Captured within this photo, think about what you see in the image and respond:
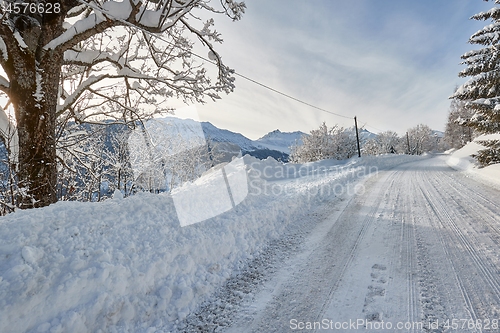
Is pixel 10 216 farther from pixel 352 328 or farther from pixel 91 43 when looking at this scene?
pixel 91 43

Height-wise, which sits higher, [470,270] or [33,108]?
[33,108]

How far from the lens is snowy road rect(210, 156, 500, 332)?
273cm

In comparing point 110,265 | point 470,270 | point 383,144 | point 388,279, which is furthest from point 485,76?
point 383,144

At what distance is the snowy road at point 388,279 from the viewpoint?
2727 mm

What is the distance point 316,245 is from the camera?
493cm

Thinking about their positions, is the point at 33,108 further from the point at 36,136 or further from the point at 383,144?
the point at 383,144

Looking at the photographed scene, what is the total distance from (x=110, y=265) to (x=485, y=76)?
1576cm

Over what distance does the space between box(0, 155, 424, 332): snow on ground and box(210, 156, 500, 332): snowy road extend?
33.4 inches

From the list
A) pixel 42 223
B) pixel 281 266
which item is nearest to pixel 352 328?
pixel 281 266

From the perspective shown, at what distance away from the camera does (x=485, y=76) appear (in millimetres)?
11070

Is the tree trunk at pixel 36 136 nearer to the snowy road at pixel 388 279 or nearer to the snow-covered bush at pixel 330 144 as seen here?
the snowy road at pixel 388 279

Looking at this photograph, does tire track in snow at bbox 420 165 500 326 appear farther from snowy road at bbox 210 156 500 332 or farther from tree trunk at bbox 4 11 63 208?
A: tree trunk at bbox 4 11 63 208

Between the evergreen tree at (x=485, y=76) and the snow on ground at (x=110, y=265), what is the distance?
13088mm

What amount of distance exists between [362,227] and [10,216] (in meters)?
6.46
